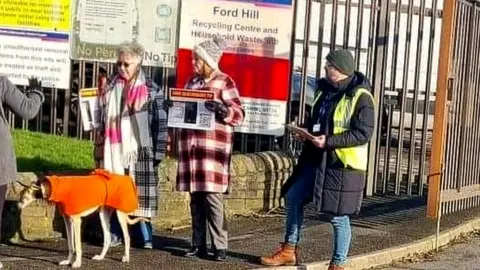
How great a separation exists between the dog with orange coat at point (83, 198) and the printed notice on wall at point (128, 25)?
11.4ft

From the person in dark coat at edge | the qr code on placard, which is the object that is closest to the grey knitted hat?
the qr code on placard

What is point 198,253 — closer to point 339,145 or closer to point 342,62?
point 339,145

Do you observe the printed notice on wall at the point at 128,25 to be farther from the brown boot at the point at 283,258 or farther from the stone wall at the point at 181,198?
the brown boot at the point at 283,258

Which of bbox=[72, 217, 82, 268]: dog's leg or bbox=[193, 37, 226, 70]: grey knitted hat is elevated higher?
bbox=[193, 37, 226, 70]: grey knitted hat

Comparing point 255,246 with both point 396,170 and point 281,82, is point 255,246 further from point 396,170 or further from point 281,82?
point 396,170

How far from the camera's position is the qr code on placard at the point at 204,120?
8719 mm

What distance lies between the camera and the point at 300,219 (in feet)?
28.8

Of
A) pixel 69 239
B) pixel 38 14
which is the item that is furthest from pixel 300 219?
pixel 38 14

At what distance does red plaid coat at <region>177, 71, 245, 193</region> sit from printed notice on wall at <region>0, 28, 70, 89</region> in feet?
11.4

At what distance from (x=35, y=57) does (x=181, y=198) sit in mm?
2520

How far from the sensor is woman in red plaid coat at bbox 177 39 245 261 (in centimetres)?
870

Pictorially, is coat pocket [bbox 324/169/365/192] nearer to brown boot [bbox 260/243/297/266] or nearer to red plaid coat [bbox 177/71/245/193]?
brown boot [bbox 260/243/297/266]

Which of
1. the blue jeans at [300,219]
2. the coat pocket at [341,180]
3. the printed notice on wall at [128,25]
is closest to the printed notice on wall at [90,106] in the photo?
the blue jeans at [300,219]

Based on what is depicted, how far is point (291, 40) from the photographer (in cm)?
1196
